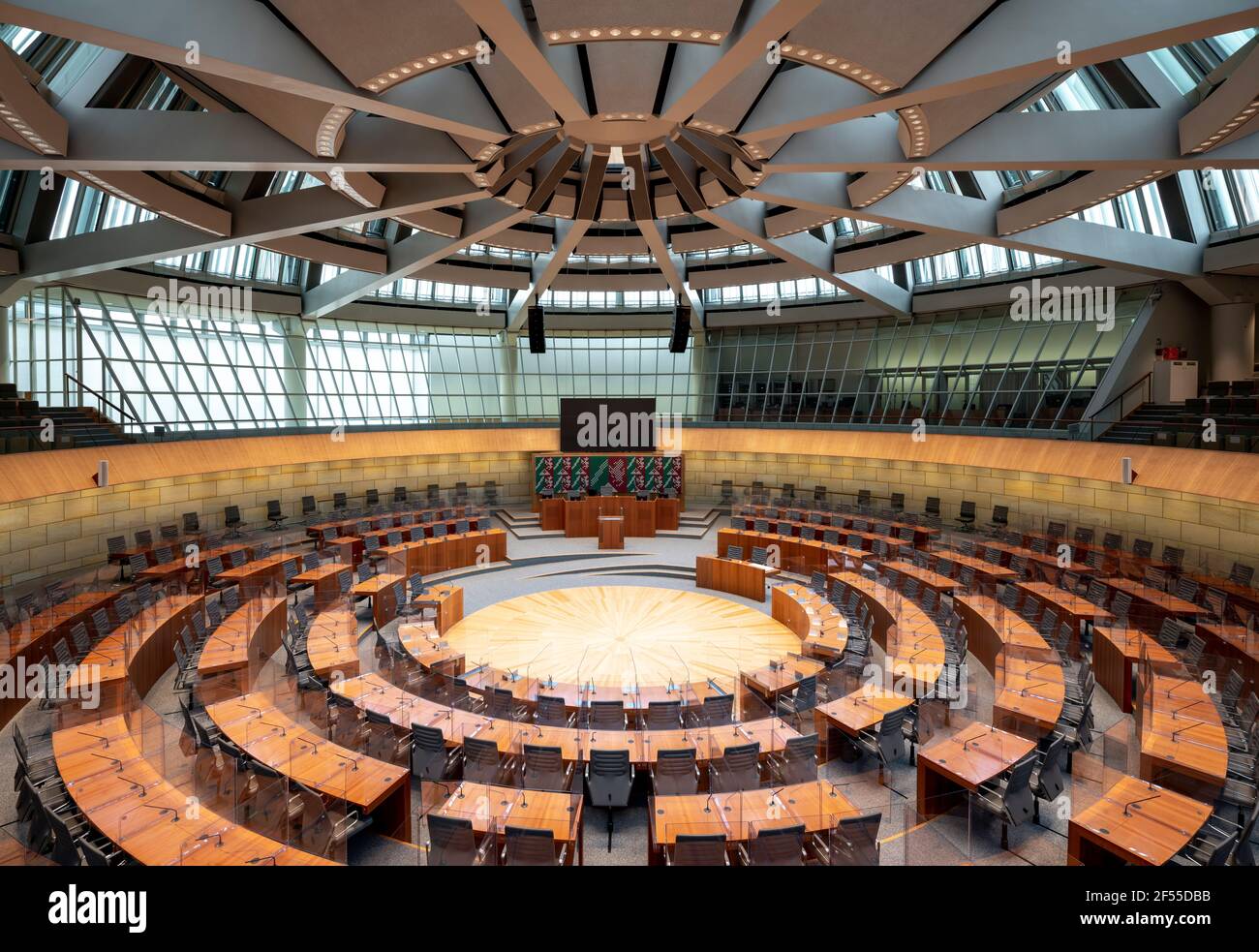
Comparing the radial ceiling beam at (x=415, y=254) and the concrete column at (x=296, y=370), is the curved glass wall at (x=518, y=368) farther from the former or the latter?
the radial ceiling beam at (x=415, y=254)

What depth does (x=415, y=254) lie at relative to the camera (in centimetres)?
1950

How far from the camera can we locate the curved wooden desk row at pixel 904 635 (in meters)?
10.4

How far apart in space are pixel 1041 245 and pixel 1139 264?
3225mm

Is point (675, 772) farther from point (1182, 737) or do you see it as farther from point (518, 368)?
point (518, 368)

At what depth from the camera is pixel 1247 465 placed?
44.2ft

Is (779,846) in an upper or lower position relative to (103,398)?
lower

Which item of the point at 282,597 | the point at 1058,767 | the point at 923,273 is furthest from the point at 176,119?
the point at 923,273

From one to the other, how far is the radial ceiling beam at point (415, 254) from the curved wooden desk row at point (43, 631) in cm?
1157

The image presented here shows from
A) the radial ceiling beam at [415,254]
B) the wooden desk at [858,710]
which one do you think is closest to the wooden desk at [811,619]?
the wooden desk at [858,710]

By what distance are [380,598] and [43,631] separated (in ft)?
19.6

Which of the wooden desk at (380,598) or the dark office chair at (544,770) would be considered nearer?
the dark office chair at (544,770)

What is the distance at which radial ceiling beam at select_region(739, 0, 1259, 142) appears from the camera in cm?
711

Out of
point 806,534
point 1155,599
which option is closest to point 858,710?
point 1155,599

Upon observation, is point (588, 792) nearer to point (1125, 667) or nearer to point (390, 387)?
point (1125, 667)
